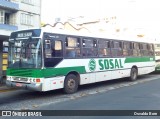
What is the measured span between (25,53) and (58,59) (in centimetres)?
137

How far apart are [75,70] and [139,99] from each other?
128 inches

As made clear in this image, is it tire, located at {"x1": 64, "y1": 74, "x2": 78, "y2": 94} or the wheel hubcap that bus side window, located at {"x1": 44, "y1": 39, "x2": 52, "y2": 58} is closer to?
tire, located at {"x1": 64, "y1": 74, "x2": 78, "y2": 94}

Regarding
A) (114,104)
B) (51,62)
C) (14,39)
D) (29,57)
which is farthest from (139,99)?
Answer: (14,39)

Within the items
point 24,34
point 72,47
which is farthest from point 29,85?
point 72,47

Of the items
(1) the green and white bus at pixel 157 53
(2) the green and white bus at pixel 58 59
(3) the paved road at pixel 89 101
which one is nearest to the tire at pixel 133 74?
(2) the green and white bus at pixel 58 59

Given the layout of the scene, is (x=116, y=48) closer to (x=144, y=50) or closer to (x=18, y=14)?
(x=144, y=50)

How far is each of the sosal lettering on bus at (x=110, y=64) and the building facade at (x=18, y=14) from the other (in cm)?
1273

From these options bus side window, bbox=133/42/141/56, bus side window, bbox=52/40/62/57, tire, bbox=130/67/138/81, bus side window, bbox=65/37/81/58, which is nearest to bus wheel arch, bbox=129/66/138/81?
tire, bbox=130/67/138/81

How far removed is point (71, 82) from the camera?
1210cm

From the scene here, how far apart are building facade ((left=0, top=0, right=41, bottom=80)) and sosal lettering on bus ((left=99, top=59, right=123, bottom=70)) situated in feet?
41.8

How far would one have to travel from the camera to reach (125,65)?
16.2 m

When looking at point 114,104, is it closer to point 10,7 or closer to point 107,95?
point 107,95

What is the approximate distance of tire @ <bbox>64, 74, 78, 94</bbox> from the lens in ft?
39.0

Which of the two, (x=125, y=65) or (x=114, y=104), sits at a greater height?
(x=125, y=65)
